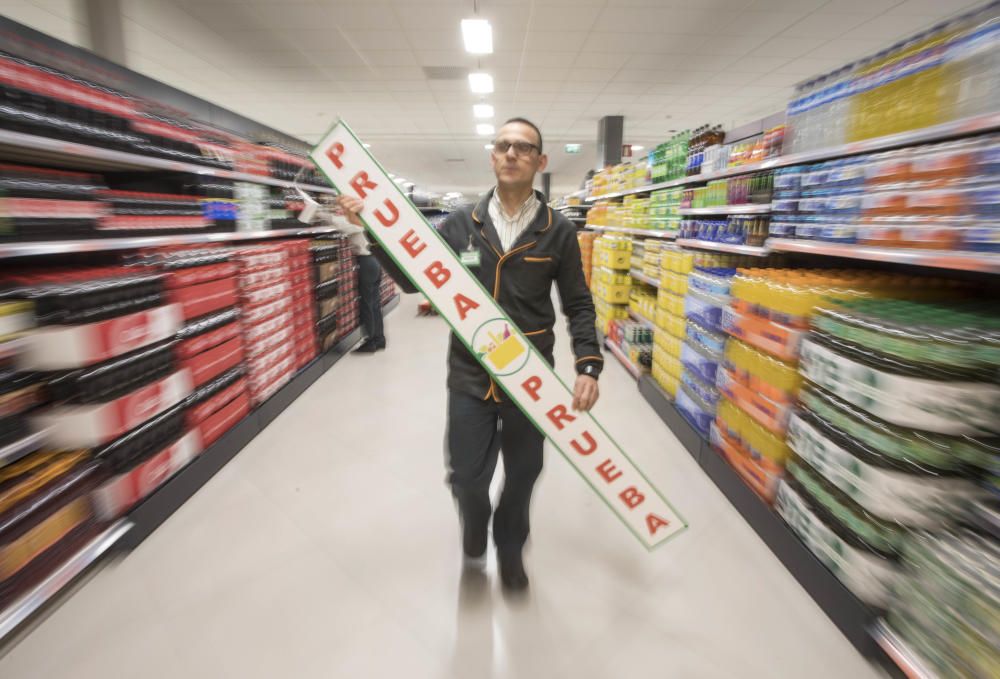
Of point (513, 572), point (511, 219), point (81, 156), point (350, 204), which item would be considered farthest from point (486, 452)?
point (81, 156)

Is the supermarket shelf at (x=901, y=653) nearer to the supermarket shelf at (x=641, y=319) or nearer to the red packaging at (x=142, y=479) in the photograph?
the supermarket shelf at (x=641, y=319)

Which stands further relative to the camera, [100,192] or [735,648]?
[100,192]

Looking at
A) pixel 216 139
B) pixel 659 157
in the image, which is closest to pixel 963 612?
pixel 659 157

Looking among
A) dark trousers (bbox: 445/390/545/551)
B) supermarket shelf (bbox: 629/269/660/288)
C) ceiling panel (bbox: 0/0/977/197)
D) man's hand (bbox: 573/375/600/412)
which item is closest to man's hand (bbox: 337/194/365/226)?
dark trousers (bbox: 445/390/545/551)

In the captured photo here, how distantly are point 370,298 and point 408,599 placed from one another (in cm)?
367

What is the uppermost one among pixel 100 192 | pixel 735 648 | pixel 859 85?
pixel 859 85

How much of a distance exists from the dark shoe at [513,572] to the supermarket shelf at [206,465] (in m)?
1.60

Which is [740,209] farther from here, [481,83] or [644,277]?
[481,83]

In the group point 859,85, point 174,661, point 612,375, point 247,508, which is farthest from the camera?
point 612,375

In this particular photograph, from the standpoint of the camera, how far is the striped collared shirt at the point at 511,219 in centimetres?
148

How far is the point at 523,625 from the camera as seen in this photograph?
158 cm

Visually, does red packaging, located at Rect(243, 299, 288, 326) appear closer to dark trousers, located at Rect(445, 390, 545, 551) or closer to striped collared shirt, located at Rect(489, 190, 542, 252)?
dark trousers, located at Rect(445, 390, 545, 551)

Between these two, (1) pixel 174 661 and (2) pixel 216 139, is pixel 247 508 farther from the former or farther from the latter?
(2) pixel 216 139

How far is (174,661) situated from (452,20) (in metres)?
5.53
